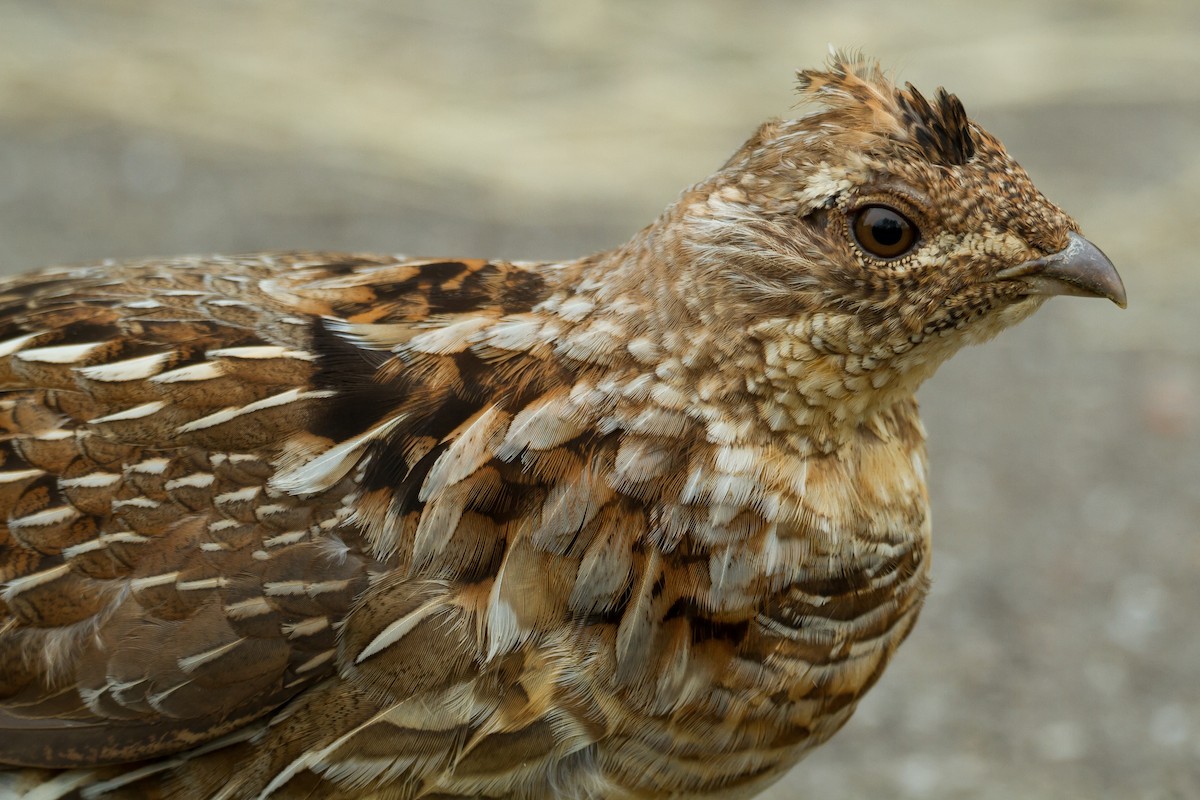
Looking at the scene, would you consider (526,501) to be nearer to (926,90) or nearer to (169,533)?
(169,533)

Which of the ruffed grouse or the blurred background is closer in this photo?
the ruffed grouse

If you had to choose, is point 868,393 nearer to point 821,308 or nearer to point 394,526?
point 821,308

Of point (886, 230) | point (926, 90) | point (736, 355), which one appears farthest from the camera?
point (926, 90)

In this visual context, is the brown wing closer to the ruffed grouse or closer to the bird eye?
the ruffed grouse

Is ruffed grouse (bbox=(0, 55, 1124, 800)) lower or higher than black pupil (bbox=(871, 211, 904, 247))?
lower

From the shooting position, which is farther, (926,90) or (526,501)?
(926,90)

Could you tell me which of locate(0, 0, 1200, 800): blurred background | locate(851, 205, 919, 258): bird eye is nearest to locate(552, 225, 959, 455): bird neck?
locate(851, 205, 919, 258): bird eye

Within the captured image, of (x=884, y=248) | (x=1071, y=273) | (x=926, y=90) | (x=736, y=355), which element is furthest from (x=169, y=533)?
(x=926, y=90)

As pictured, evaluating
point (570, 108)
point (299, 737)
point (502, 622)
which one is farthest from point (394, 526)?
point (570, 108)
